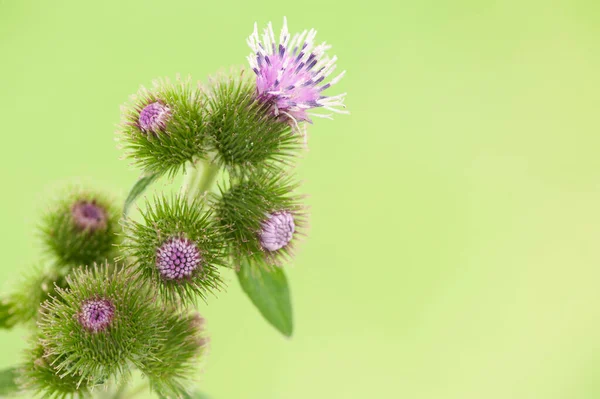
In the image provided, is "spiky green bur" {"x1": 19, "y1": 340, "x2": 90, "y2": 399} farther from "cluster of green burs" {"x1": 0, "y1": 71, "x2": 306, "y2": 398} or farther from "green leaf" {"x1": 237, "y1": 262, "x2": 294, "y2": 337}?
"green leaf" {"x1": 237, "y1": 262, "x2": 294, "y2": 337}

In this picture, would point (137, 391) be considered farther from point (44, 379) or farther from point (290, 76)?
point (290, 76)

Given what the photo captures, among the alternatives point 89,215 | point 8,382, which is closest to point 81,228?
point 89,215

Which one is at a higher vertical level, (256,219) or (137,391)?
(256,219)

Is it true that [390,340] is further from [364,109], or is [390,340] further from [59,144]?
[59,144]

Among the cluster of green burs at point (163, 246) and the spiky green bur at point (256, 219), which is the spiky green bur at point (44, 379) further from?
the spiky green bur at point (256, 219)

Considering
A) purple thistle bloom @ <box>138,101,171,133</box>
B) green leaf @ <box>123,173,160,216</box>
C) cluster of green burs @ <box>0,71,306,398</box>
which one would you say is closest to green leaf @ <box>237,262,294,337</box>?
cluster of green burs @ <box>0,71,306,398</box>

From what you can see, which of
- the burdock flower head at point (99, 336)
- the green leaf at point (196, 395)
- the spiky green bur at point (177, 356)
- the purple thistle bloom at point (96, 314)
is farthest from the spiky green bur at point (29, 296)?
the green leaf at point (196, 395)
